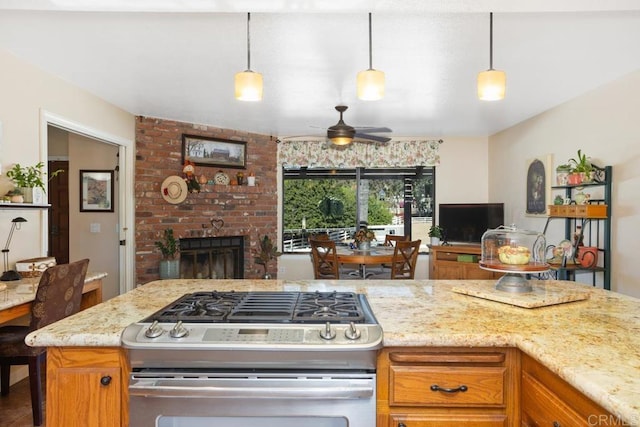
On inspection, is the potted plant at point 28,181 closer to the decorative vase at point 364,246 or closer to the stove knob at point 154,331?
the stove knob at point 154,331

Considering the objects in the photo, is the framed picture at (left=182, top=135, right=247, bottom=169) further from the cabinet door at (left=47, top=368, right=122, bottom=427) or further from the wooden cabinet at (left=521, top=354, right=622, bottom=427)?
the wooden cabinet at (left=521, top=354, right=622, bottom=427)

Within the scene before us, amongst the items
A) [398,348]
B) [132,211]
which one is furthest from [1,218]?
[398,348]

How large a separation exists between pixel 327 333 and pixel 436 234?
4.66m

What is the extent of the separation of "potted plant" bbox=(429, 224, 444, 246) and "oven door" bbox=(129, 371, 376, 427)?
4604mm

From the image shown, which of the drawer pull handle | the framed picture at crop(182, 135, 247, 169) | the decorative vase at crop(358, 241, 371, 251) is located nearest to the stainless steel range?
the drawer pull handle

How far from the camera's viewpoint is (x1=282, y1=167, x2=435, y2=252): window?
6137 millimetres

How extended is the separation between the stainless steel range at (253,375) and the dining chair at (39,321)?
137 cm

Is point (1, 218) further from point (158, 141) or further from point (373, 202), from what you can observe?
point (373, 202)

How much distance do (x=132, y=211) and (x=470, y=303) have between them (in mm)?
4020

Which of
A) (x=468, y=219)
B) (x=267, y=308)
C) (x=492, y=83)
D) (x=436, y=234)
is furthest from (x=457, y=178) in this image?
(x=267, y=308)

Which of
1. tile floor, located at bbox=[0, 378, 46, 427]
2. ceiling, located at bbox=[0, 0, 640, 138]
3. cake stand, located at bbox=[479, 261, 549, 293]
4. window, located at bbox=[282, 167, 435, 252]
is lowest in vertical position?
tile floor, located at bbox=[0, 378, 46, 427]

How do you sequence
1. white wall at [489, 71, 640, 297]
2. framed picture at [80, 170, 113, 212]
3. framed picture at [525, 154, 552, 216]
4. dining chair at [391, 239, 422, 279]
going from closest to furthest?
white wall at [489, 71, 640, 297]
dining chair at [391, 239, 422, 279]
framed picture at [525, 154, 552, 216]
framed picture at [80, 170, 113, 212]

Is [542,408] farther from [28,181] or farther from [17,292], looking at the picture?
[28,181]

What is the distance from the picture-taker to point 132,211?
4551mm
